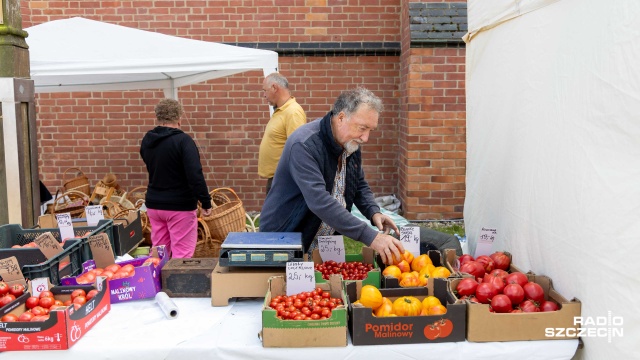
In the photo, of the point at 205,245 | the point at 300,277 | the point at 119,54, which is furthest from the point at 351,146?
the point at 119,54

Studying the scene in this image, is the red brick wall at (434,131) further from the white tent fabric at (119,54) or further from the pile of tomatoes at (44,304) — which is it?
the pile of tomatoes at (44,304)

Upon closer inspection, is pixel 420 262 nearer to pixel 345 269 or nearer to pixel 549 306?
pixel 345 269

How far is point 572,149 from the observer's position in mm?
2471

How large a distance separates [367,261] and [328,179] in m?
0.50

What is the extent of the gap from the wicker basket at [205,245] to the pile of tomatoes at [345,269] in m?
2.82

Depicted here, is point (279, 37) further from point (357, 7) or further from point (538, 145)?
point (538, 145)

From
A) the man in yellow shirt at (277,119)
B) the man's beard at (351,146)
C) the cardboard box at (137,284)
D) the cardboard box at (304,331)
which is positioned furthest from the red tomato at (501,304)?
the man in yellow shirt at (277,119)

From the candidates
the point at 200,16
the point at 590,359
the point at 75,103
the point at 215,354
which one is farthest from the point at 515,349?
the point at 75,103

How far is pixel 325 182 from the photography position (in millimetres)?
3062

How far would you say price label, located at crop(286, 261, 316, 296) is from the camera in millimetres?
2506

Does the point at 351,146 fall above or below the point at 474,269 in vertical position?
above

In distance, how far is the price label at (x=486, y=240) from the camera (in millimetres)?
3170

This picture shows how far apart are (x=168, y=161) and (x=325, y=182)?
6.26 ft

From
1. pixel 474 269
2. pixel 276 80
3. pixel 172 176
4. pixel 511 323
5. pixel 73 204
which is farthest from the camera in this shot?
pixel 73 204
